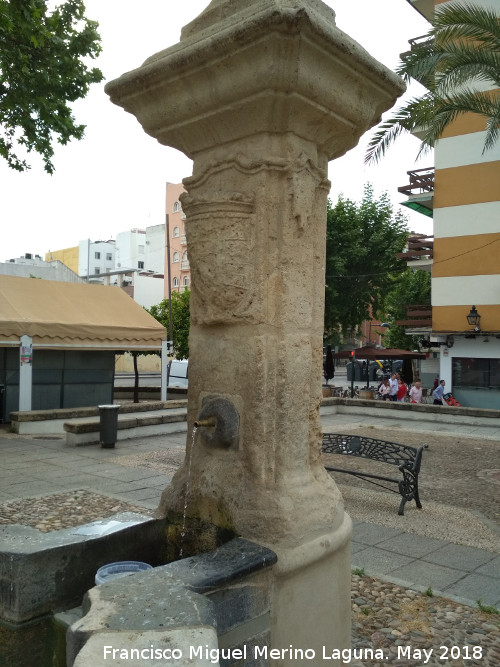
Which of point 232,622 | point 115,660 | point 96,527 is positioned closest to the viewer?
point 115,660

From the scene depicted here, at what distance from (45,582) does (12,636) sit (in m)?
0.22

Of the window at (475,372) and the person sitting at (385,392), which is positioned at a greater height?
the window at (475,372)

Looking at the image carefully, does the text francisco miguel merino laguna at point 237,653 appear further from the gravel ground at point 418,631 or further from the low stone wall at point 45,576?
the low stone wall at point 45,576

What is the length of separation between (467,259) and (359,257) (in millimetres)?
7429

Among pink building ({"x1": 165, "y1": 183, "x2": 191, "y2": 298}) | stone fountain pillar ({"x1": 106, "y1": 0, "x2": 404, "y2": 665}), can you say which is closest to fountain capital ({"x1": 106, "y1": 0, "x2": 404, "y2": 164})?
stone fountain pillar ({"x1": 106, "y1": 0, "x2": 404, "y2": 665})

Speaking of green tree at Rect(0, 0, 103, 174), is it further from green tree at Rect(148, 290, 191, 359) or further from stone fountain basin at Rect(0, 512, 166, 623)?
green tree at Rect(148, 290, 191, 359)

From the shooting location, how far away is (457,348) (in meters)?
19.8

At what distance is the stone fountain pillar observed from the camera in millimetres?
2371

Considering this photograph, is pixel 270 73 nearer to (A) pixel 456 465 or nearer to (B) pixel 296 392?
(B) pixel 296 392

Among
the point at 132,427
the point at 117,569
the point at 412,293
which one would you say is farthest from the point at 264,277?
the point at 412,293

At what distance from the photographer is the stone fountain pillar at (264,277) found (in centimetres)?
237

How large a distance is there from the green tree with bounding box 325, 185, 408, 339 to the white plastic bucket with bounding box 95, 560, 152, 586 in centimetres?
2384

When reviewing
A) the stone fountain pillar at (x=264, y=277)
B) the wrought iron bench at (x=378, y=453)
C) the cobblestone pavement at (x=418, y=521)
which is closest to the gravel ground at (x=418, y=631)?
the cobblestone pavement at (x=418, y=521)

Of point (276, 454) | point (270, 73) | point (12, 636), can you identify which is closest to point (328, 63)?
point (270, 73)
